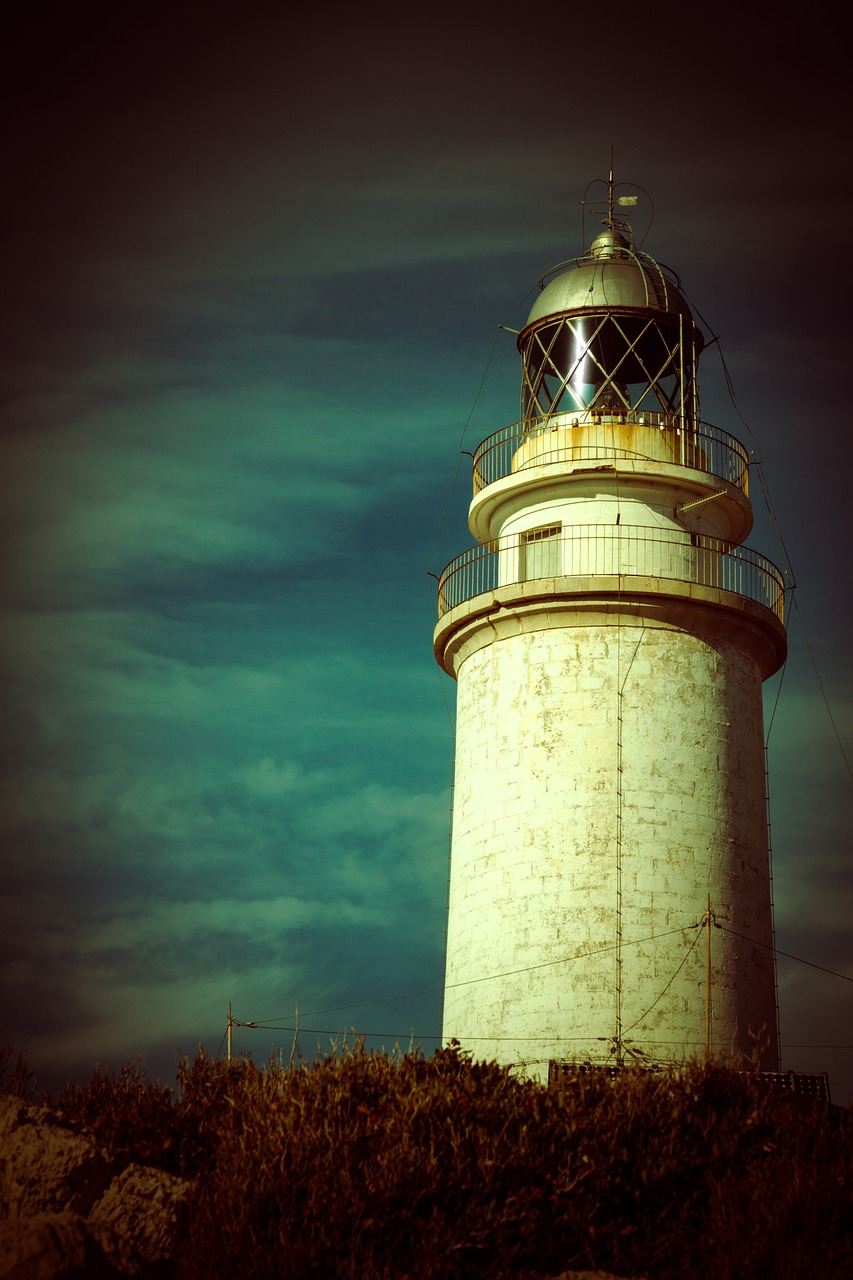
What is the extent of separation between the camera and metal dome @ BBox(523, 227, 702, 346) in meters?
25.6

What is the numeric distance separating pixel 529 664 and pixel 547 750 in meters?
1.38

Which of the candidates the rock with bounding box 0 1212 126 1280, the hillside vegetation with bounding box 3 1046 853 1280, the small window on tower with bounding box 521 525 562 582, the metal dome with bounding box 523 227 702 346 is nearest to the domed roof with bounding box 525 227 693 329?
the metal dome with bounding box 523 227 702 346

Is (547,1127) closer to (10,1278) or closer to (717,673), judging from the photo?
(10,1278)

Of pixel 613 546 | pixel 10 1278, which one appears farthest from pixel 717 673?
pixel 10 1278

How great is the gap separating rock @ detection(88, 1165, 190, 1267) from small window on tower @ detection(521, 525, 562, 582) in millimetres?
11529

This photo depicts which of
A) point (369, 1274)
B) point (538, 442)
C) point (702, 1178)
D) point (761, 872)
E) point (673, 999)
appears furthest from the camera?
point (538, 442)

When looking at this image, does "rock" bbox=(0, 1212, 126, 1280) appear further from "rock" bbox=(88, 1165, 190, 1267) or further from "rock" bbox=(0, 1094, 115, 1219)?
"rock" bbox=(0, 1094, 115, 1219)

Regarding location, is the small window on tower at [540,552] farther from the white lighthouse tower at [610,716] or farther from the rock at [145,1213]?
the rock at [145,1213]

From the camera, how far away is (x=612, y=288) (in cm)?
2566

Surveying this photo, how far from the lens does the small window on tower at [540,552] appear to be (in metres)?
24.6

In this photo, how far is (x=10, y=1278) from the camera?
516 inches

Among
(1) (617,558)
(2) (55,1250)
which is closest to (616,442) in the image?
(1) (617,558)

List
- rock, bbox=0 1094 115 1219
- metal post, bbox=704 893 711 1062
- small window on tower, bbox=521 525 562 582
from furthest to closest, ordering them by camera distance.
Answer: small window on tower, bbox=521 525 562 582, metal post, bbox=704 893 711 1062, rock, bbox=0 1094 115 1219

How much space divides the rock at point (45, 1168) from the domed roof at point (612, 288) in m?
15.1
